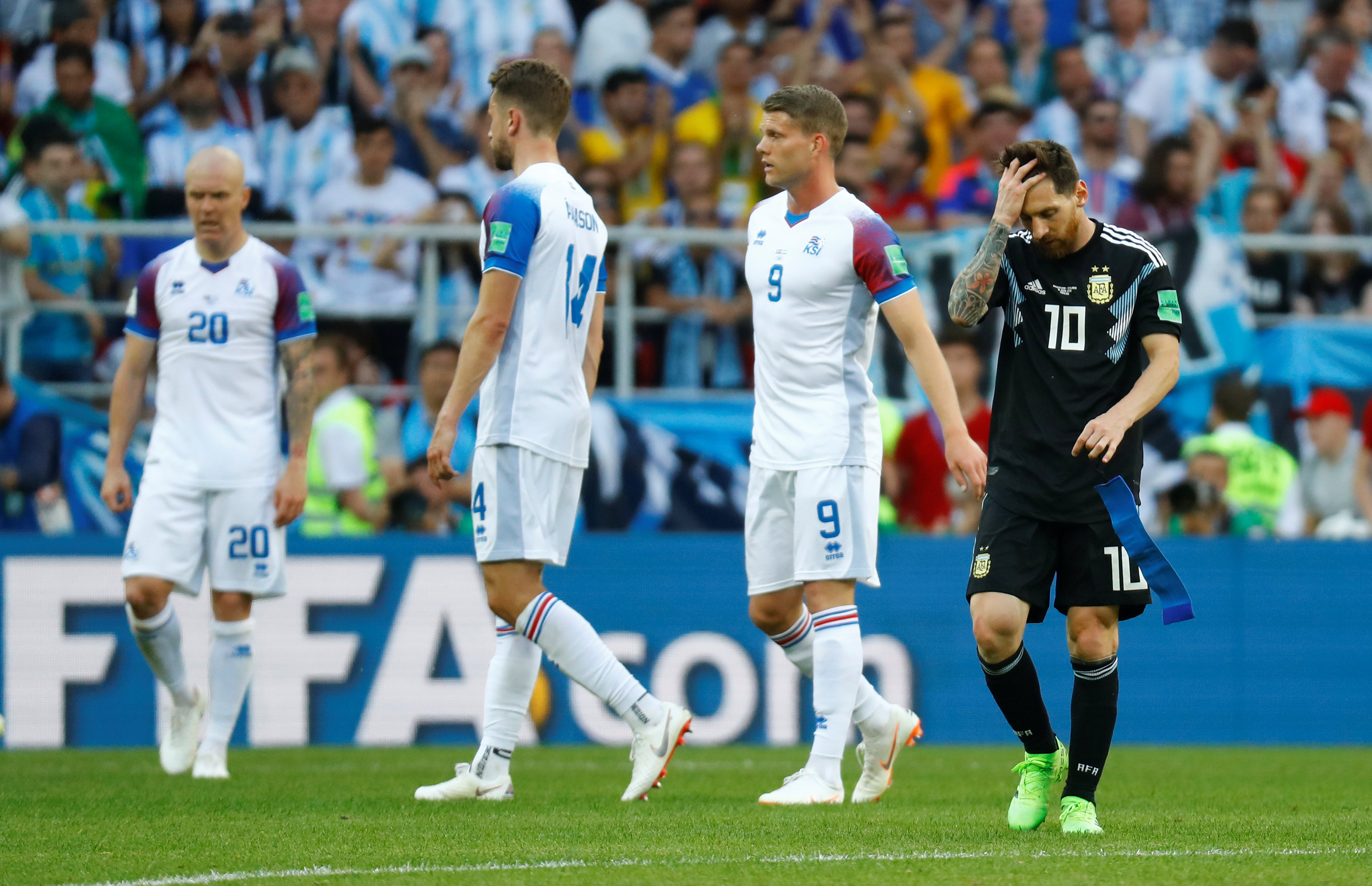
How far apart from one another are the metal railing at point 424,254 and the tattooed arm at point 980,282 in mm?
5503

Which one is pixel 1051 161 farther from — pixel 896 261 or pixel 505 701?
pixel 505 701

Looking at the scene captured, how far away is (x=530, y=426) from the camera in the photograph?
6.10 metres

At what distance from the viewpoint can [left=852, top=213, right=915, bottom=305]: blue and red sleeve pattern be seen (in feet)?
20.2

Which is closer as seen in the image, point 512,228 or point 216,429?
point 512,228

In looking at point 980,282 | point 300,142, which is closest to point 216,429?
point 980,282

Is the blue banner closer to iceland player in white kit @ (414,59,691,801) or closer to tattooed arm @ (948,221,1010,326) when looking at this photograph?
iceland player in white kit @ (414,59,691,801)

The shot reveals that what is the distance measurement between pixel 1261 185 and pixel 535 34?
550cm

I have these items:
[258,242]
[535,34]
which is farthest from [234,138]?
[258,242]

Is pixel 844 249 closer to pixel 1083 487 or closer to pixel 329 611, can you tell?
pixel 1083 487

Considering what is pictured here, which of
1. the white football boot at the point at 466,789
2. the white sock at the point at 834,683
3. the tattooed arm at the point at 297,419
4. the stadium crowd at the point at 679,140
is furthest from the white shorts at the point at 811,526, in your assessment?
the stadium crowd at the point at 679,140

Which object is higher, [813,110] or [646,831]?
[813,110]

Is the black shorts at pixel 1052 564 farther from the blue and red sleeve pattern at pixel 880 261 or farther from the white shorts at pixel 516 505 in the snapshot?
the white shorts at pixel 516 505

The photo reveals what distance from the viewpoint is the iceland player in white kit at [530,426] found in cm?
606

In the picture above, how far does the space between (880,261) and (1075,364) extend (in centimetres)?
97
